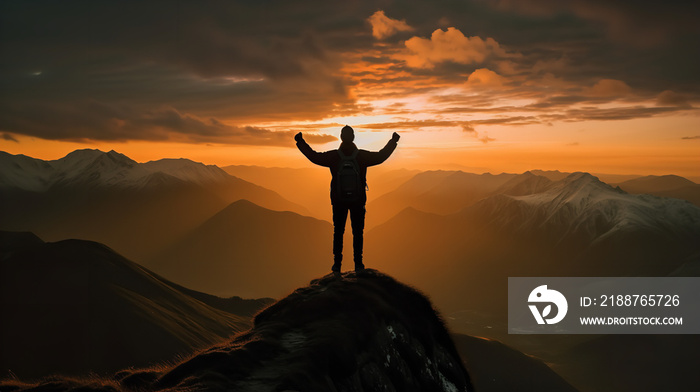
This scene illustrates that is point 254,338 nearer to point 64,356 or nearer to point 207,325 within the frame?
point 64,356

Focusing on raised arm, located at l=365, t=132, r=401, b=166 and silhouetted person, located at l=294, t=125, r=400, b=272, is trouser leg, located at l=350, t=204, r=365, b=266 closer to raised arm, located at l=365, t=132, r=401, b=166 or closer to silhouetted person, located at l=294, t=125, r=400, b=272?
silhouetted person, located at l=294, t=125, r=400, b=272

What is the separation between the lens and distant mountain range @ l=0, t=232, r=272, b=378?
145 m

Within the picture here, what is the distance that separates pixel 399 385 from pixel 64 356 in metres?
154

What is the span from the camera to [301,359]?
43.0 ft

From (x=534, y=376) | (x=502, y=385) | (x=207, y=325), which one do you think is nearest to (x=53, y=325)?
(x=207, y=325)

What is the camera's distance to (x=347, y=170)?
18688 mm

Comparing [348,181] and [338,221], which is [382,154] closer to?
[348,181]

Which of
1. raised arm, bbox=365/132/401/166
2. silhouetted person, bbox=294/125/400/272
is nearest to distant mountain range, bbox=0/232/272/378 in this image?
silhouetted person, bbox=294/125/400/272

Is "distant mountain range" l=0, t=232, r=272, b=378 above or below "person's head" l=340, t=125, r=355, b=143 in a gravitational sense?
below

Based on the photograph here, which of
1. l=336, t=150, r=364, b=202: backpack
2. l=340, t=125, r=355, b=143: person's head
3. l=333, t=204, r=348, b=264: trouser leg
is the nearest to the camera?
l=336, t=150, r=364, b=202: backpack

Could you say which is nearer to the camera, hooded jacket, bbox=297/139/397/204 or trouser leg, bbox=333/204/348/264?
hooded jacket, bbox=297/139/397/204

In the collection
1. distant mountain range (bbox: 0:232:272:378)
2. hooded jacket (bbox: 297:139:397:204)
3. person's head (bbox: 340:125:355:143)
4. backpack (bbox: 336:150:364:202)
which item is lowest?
distant mountain range (bbox: 0:232:272:378)

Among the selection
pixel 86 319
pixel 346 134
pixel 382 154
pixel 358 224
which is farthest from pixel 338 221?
pixel 86 319

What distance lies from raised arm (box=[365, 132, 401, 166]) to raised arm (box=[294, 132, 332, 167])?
139 cm
